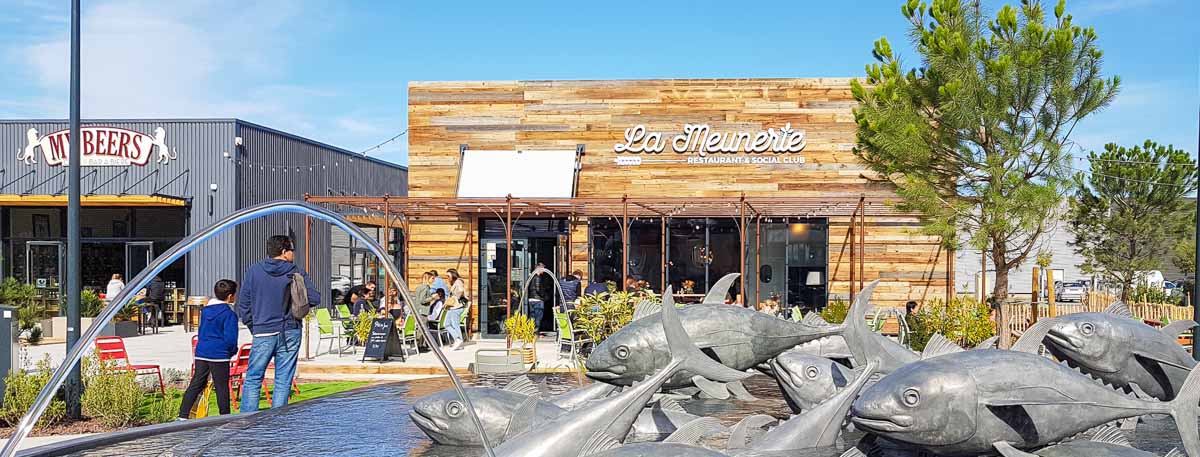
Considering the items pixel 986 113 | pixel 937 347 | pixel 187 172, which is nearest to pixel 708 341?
pixel 937 347

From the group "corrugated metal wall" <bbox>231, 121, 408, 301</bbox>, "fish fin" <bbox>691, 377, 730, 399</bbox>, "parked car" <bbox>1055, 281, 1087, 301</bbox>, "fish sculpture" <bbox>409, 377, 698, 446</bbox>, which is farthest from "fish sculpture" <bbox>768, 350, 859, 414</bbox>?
"parked car" <bbox>1055, 281, 1087, 301</bbox>

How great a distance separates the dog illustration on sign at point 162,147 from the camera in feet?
93.2

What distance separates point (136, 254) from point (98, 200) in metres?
2.26

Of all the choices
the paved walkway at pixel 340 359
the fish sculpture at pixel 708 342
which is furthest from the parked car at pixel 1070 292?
the fish sculpture at pixel 708 342

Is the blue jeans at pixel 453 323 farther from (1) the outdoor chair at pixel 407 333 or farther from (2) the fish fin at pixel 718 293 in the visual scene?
(2) the fish fin at pixel 718 293

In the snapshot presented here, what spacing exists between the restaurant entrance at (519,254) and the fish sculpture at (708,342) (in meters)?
17.1

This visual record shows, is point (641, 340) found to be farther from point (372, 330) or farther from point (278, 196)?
point (278, 196)

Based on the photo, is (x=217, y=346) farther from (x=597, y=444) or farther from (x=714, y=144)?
(x=714, y=144)

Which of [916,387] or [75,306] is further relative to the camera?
[75,306]

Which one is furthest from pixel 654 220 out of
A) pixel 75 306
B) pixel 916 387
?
pixel 916 387

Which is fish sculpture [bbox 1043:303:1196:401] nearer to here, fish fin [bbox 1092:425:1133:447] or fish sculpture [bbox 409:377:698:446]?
fish fin [bbox 1092:425:1133:447]

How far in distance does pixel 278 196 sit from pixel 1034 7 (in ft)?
81.9

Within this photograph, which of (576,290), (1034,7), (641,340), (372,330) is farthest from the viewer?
(576,290)

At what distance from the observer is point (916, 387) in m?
3.32
